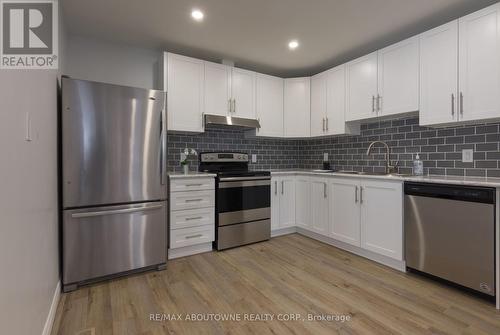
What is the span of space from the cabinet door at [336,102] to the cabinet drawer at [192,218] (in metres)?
1.95

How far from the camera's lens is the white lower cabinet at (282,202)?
349cm

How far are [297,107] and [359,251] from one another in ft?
7.11

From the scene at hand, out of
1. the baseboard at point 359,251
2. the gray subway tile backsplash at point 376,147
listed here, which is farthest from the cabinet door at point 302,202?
the gray subway tile backsplash at point 376,147

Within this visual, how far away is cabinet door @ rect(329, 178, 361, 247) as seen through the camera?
2846mm

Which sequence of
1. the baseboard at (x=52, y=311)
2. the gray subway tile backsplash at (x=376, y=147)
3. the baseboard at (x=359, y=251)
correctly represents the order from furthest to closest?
1. the baseboard at (x=359, y=251)
2. the gray subway tile backsplash at (x=376, y=147)
3. the baseboard at (x=52, y=311)

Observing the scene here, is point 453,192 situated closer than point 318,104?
Yes

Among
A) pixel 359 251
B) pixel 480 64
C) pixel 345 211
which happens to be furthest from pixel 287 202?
pixel 480 64

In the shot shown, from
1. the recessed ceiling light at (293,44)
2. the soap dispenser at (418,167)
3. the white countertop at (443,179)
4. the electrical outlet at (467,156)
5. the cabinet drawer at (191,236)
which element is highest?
the recessed ceiling light at (293,44)

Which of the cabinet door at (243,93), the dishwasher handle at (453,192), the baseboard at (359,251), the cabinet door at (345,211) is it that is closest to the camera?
the dishwasher handle at (453,192)

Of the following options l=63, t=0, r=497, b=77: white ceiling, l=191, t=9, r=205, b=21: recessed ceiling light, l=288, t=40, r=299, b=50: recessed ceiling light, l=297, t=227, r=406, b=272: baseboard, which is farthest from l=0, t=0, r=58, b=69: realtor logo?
l=297, t=227, r=406, b=272: baseboard

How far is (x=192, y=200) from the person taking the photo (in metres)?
2.86

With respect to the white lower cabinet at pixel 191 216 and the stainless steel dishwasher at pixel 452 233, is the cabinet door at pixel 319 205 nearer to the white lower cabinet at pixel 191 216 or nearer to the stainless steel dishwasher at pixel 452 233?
the stainless steel dishwasher at pixel 452 233

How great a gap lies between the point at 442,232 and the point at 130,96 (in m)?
2.98

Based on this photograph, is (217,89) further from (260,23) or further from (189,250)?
(189,250)
